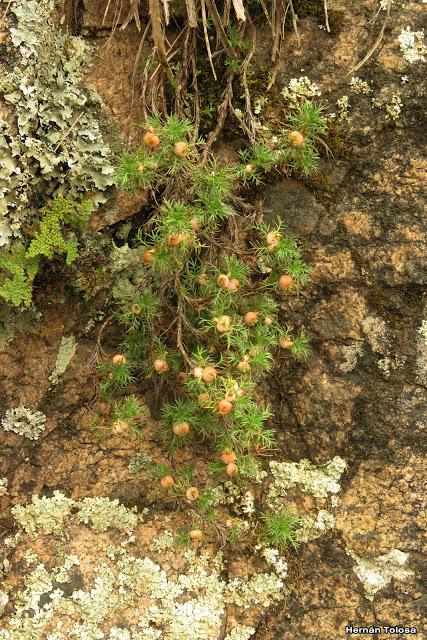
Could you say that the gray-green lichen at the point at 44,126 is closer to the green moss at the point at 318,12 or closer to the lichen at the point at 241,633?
the green moss at the point at 318,12

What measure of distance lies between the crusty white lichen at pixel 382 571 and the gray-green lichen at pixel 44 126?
1.77 metres

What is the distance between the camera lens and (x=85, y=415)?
2.74 meters

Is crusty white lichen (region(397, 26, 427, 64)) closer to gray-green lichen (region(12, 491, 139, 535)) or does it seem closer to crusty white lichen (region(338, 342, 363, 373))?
crusty white lichen (region(338, 342, 363, 373))

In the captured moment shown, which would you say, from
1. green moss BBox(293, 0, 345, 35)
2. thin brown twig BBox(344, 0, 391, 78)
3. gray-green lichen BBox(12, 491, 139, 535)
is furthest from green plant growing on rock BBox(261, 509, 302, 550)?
green moss BBox(293, 0, 345, 35)

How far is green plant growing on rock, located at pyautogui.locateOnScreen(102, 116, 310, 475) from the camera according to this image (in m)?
2.35

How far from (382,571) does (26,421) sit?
1.53 metres

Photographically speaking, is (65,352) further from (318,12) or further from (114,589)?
(318,12)

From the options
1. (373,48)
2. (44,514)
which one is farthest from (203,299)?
(373,48)

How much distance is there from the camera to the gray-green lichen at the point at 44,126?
8.03 feet

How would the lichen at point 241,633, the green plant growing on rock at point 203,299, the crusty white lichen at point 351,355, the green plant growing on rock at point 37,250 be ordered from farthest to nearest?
the crusty white lichen at point 351,355 < the lichen at point 241,633 < the green plant growing on rock at point 37,250 < the green plant growing on rock at point 203,299

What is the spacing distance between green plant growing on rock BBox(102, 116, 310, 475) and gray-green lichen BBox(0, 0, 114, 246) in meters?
0.19

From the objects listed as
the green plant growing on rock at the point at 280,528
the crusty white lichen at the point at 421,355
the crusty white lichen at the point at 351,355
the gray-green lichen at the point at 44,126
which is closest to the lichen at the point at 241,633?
the green plant growing on rock at the point at 280,528

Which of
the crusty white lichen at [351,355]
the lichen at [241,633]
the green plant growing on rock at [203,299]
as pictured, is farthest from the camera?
the crusty white lichen at [351,355]

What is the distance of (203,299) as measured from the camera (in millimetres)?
2445
